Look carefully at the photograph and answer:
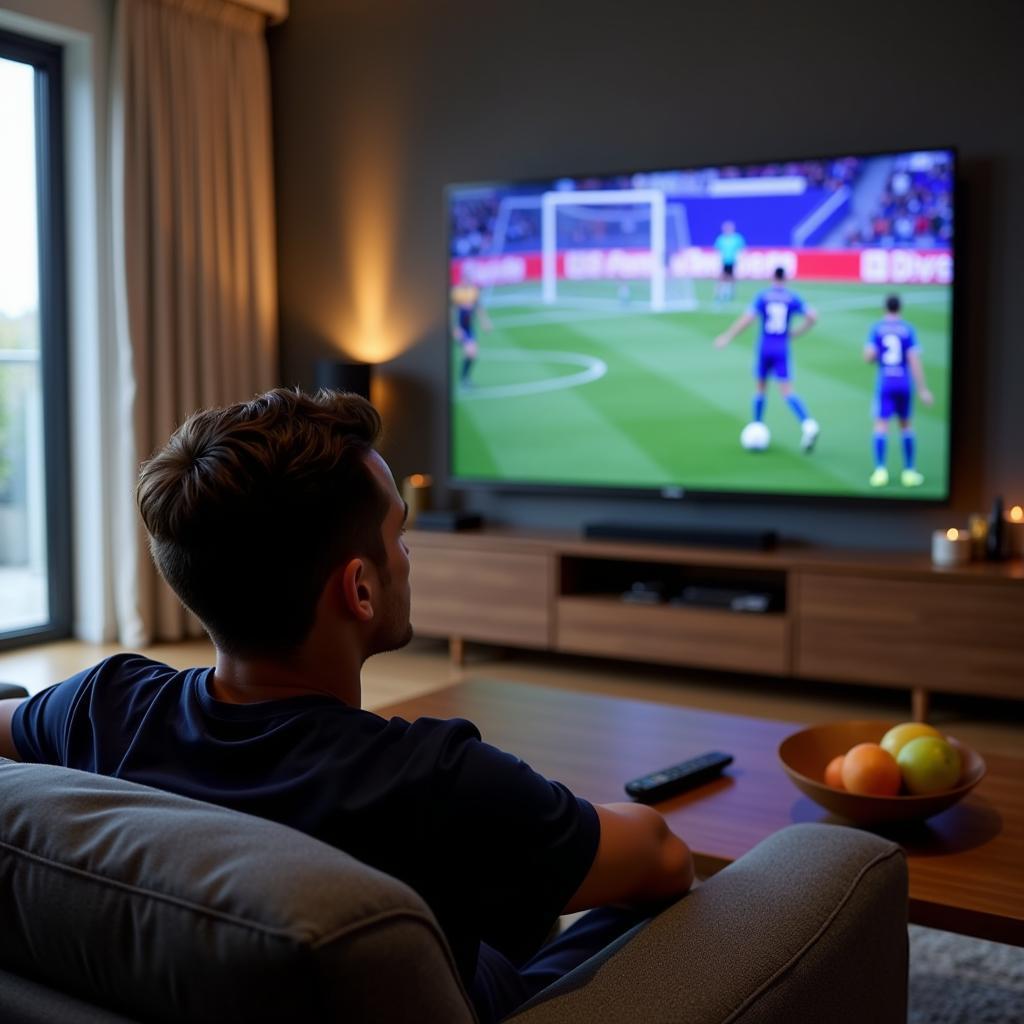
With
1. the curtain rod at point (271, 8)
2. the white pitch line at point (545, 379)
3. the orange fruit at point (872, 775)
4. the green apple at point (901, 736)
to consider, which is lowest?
the orange fruit at point (872, 775)

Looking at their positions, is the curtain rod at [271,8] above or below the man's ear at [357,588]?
above

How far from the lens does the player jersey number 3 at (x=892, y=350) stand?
14.7ft

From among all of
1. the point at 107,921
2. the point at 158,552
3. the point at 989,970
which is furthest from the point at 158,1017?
the point at 989,970

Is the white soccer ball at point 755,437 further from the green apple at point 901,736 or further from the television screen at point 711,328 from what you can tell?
the green apple at point 901,736

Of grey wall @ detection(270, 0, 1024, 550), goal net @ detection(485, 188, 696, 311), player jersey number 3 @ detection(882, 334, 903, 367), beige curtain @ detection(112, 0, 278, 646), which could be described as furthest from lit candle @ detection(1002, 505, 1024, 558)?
beige curtain @ detection(112, 0, 278, 646)

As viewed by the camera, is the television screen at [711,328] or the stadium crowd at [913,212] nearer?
the stadium crowd at [913,212]

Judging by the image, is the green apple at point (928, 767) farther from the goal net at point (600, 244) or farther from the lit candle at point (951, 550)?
the goal net at point (600, 244)

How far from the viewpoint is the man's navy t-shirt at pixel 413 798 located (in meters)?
1.02

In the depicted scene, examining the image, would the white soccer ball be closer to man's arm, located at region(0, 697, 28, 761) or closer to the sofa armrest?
the sofa armrest

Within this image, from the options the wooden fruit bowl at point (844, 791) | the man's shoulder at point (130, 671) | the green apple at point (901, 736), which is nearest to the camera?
the man's shoulder at point (130, 671)

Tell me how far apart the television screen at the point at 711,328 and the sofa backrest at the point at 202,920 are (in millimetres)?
3993

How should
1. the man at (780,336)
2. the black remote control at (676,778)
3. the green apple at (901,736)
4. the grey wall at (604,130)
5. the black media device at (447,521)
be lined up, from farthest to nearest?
the black media device at (447,521) → the man at (780,336) → the grey wall at (604,130) → the black remote control at (676,778) → the green apple at (901,736)

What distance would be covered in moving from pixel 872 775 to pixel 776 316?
315 centimetres

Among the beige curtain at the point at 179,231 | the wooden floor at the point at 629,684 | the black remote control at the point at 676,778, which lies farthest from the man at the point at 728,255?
the black remote control at the point at 676,778
